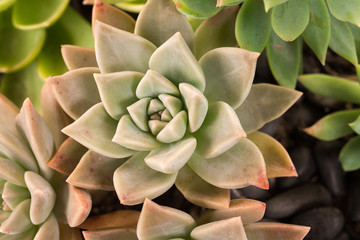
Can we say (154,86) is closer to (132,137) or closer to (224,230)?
(132,137)

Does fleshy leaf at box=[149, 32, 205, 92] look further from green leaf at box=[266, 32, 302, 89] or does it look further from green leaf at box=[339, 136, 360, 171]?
green leaf at box=[339, 136, 360, 171]

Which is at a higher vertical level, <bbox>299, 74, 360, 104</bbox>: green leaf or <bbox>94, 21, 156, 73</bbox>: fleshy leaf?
<bbox>94, 21, 156, 73</bbox>: fleshy leaf

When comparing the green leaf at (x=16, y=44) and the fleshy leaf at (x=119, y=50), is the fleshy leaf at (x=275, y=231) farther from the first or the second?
the green leaf at (x=16, y=44)

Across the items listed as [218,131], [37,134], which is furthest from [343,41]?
[37,134]

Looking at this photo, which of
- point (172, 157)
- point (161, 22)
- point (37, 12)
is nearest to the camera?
point (172, 157)

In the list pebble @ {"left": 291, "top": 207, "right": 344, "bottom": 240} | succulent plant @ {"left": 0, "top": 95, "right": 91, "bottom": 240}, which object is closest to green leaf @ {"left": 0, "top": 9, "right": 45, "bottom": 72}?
succulent plant @ {"left": 0, "top": 95, "right": 91, "bottom": 240}

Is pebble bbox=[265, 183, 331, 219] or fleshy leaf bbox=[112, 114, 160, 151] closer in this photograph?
fleshy leaf bbox=[112, 114, 160, 151]

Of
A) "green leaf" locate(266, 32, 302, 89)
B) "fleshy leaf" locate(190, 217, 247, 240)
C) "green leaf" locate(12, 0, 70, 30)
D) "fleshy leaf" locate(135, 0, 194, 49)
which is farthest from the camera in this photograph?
"green leaf" locate(12, 0, 70, 30)
